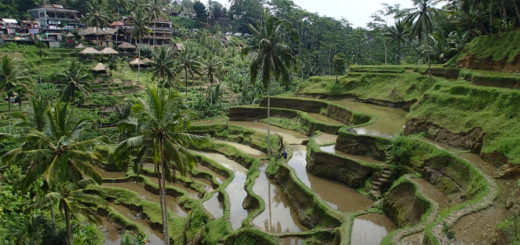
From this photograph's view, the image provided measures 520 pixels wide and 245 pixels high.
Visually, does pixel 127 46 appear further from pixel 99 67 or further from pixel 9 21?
pixel 9 21

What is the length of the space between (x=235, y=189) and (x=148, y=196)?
24.5 feet

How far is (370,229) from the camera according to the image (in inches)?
708

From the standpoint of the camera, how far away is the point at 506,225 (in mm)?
12641

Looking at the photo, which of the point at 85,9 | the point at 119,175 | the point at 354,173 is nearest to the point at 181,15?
the point at 85,9

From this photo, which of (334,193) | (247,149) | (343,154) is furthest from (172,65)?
(334,193)

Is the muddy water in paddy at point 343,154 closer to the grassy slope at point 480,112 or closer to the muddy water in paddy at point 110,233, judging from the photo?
the grassy slope at point 480,112

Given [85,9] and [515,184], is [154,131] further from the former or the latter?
[85,9]

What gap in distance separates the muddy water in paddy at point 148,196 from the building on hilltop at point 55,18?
60.2 m

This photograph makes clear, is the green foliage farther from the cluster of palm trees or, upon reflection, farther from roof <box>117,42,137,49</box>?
roof <box>117,42,137,49</box>

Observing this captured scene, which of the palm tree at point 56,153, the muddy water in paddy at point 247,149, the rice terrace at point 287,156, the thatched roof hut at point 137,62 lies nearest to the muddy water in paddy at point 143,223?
the rice terrace at point 287,156

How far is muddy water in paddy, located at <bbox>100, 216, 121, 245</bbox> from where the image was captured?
2406 centimetres

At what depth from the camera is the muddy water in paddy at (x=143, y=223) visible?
23542mm

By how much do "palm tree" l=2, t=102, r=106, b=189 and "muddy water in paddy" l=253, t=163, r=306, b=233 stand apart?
9328 mm

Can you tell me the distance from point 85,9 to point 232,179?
72743mm
